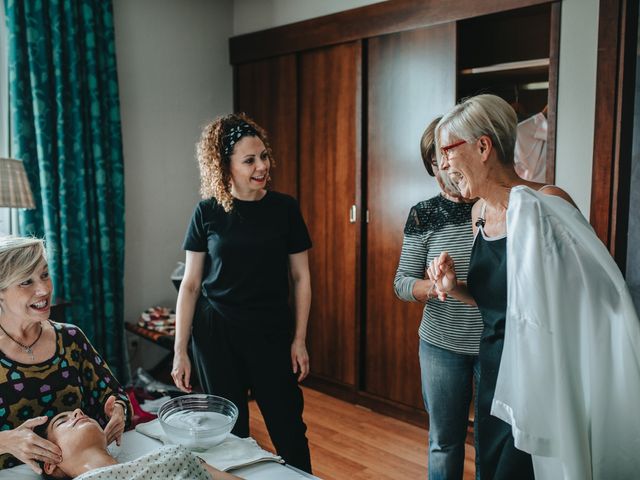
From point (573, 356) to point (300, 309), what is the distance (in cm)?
113

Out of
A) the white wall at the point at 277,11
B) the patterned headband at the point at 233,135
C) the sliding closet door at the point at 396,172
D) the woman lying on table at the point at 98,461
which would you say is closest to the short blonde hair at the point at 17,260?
the woman lying on table at the point at 98,461

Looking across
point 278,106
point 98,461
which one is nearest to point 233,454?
point 98,461

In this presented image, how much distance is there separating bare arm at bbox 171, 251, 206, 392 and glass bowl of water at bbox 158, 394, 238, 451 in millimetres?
375

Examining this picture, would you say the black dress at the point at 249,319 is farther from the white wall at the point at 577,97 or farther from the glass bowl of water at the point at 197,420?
the white wall at the point at 577,97

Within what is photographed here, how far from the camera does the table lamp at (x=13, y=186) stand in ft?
8.86

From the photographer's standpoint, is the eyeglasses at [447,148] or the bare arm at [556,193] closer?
the bare arm at [556,193]

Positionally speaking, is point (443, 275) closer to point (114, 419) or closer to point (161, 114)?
point (114, 419)

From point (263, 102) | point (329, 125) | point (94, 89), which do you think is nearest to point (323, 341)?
point (329, 125)

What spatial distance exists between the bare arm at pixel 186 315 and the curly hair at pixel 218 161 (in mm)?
222

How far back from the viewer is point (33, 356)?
1.76m

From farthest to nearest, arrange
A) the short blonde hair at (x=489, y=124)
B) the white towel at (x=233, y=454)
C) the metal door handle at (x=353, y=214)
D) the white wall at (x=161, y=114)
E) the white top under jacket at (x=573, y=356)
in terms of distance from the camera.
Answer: the white wall at (x=161, y=114) → the metal door handle at (x=353, y=214) → the white towel at (x=233, y=454) → the short blonde hair at (x=489, y=124) → the white top under jacket at (x=573, y=356)

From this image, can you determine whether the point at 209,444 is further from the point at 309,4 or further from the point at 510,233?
the point at 309,4

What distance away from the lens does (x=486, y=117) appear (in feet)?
5.00

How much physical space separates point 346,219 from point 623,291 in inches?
88.9
